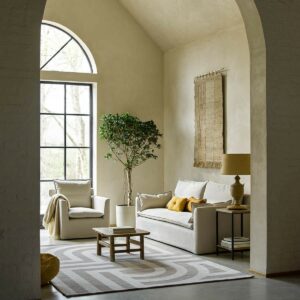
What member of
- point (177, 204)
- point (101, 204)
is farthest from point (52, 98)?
point (177, 204)

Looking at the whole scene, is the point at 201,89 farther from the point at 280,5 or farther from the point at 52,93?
the point at 280,5

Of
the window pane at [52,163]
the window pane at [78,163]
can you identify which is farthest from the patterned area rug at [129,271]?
the window pane at [78,163]

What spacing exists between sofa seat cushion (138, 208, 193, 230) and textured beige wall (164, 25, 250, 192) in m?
1.01

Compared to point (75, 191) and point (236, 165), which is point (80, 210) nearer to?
point (75, 191)

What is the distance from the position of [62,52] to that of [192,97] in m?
2.49

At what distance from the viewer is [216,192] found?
9.02 metres

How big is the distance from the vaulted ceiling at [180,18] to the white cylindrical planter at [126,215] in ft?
10.0

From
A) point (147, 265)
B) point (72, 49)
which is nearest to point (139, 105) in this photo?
point (72, 49)

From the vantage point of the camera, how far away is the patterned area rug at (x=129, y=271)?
6.09 m

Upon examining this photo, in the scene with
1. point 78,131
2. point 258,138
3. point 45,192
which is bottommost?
point 45,192

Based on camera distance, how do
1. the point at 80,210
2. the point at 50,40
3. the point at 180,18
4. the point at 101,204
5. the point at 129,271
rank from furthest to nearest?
the point at 50,40
the point at 180,18
the point at 101,204
the point at 80,210
the point at 129,271

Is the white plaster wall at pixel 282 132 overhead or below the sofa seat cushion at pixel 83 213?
overhead

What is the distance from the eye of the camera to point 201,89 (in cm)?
1008

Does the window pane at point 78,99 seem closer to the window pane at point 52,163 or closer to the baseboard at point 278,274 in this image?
the window pane at point 52,163
